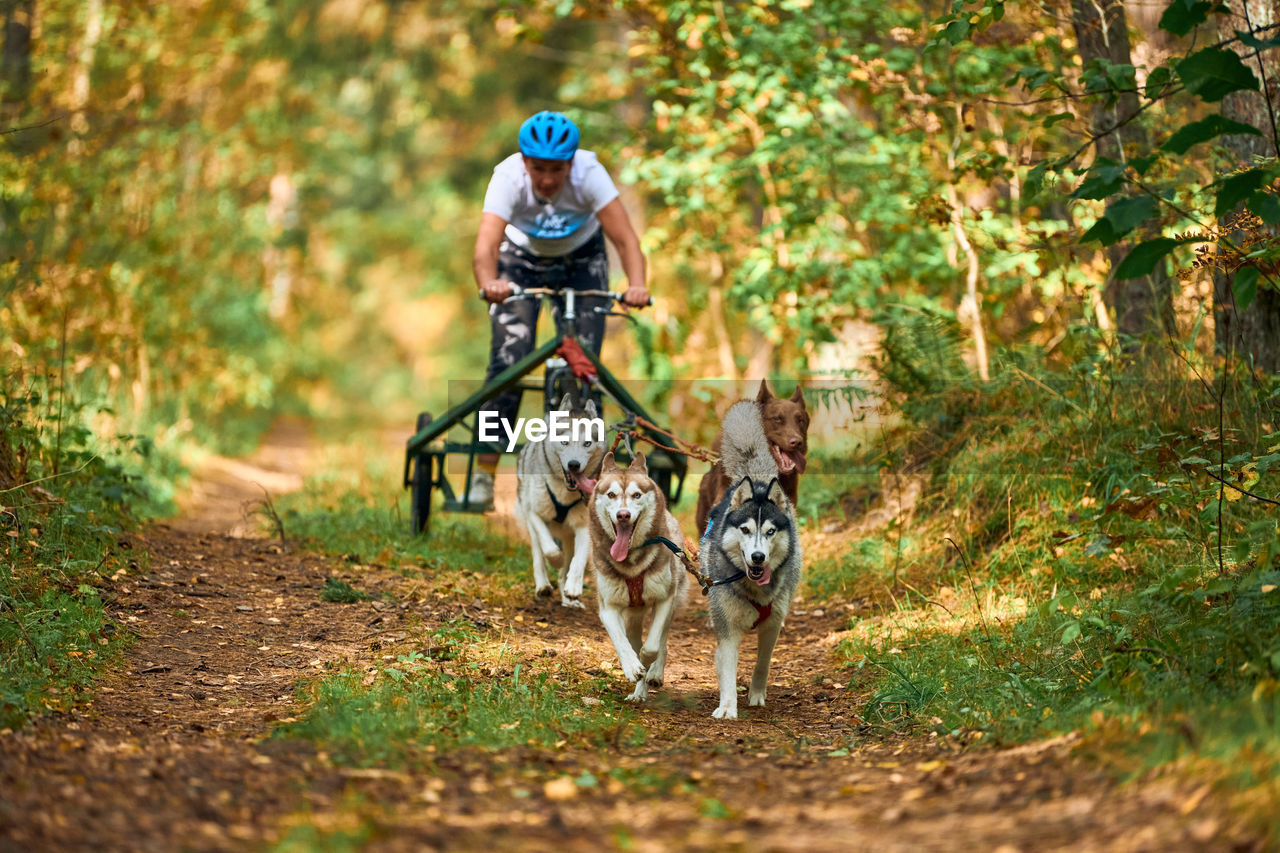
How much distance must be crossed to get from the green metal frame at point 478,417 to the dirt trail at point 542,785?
2098 mm

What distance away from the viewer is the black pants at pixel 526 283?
8086mm

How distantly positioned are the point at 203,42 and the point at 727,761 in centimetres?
1322

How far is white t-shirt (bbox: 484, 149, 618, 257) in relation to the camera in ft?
25.2

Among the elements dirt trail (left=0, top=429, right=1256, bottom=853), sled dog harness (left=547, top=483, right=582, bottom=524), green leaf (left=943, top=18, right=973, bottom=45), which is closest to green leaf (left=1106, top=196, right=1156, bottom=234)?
green leaf (left=943, top=18, right=973, bottom=45)

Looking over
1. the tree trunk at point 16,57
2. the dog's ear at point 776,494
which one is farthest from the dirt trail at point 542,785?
the tree trunk at point 16,57

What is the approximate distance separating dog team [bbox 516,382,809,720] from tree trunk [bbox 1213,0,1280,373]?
2577mm

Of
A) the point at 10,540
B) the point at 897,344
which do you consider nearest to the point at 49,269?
the point at 10,540

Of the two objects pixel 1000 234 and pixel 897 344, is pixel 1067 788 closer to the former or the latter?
pixel 897 344

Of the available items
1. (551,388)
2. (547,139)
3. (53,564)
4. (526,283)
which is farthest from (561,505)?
(53,564)

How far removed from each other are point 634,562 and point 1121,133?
5144mm

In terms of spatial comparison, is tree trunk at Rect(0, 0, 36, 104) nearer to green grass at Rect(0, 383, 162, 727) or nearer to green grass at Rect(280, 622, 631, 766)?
green grass at Rect(0, 383, 162, 727)

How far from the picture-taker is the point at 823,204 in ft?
36.6

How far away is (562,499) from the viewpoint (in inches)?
283

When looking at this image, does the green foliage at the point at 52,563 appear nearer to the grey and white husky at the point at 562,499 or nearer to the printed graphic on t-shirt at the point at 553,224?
the grey and white husky at the point at 562,499
